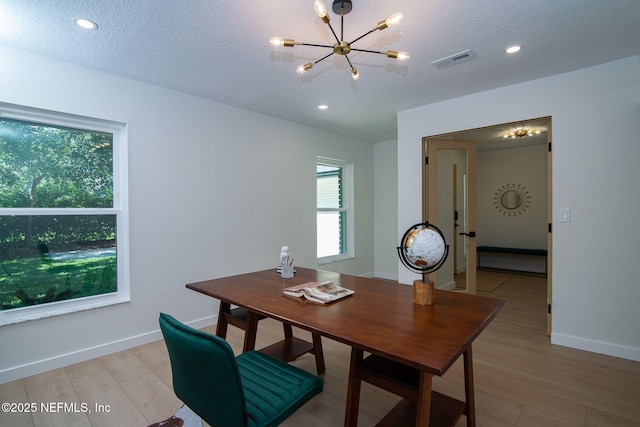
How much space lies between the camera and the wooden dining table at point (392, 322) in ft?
3.58

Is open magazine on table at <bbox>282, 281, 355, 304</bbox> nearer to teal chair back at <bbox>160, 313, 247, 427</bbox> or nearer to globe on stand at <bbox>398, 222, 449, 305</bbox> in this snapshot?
globe on stand at <bbox>398, 222, 449, 305</bbox>

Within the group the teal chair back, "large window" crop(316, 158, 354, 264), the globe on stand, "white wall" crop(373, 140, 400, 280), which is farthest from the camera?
"white wall" crop(373, 140, 400, 280)

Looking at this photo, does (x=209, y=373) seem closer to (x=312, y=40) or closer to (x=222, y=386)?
(x=222, y=386)

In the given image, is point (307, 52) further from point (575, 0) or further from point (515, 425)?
point (515, 425)

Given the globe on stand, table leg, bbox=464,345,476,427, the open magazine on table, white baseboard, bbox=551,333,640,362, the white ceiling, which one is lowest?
white baseboard, bbox=551,333,640,362

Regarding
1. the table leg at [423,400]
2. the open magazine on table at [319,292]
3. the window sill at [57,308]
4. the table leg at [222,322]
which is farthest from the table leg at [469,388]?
the window sill at [57,308]

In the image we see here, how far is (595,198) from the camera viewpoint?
2.67 meters

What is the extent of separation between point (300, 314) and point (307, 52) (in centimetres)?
194

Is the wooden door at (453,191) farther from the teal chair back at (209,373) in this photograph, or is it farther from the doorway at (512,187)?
the teal chair back at (209,373)

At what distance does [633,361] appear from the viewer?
249cm

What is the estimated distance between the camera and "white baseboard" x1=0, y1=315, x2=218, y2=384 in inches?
88.9

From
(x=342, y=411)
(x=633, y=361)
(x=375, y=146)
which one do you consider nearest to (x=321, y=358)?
(x=342, y=411)

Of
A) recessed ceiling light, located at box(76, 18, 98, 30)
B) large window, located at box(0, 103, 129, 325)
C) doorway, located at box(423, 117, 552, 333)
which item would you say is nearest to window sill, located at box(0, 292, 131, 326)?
large window, located at box(0, 103, 129, 325)

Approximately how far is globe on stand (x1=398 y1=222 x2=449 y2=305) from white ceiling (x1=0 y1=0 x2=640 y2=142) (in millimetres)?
1350
